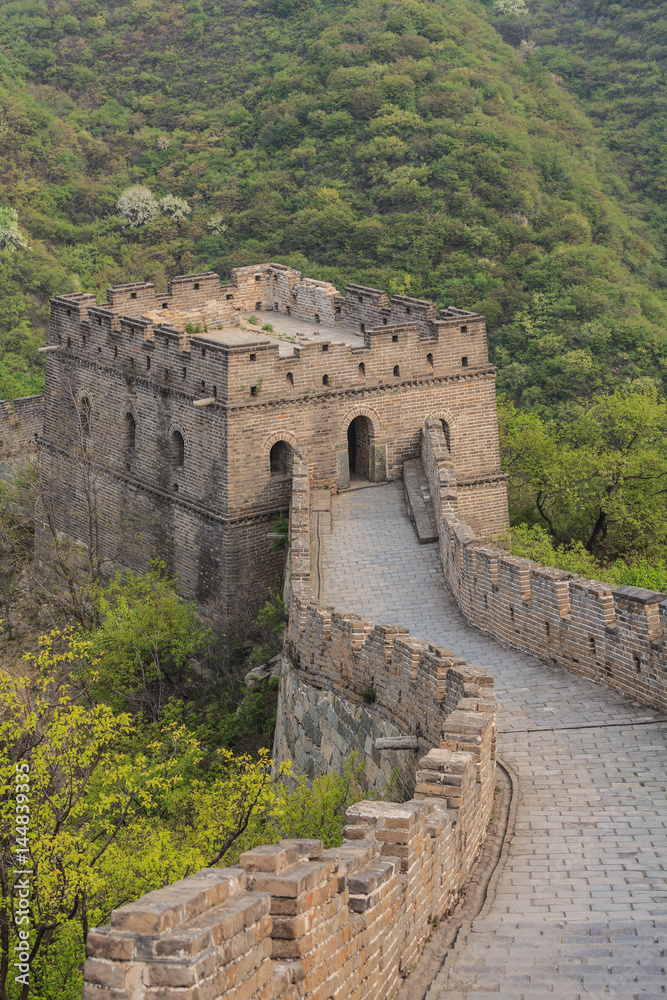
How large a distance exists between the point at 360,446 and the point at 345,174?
25.8 metres

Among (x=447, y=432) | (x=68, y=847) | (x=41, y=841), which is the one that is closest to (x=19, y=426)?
(x=447, y=432)

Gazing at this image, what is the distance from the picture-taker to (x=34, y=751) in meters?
13.3

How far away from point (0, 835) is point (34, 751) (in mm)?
1065

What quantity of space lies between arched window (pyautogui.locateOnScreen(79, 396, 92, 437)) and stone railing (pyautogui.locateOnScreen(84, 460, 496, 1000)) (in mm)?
15164

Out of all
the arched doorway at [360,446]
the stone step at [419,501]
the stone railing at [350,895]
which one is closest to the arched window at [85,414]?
the arched doorway at [360,446]

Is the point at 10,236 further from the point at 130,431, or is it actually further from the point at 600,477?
the point at 600,477

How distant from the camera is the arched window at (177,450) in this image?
1006 inches

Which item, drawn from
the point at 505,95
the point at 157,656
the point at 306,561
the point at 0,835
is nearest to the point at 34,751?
the point at 0,835

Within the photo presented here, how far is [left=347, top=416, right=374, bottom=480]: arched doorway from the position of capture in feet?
84.0

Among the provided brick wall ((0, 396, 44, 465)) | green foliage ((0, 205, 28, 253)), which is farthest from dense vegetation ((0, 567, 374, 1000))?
green foliage ((0, 205, 28, 253))

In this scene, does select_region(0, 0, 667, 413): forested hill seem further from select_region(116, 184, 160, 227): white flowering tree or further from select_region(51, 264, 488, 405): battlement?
select_region(51, 264, 488, 405): battlement

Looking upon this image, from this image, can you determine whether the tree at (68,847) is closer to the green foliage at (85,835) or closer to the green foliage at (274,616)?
the green foliage at (85,835)

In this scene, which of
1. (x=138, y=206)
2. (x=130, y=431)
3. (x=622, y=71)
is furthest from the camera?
(x=622, y=71)

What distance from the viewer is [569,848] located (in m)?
10.8
